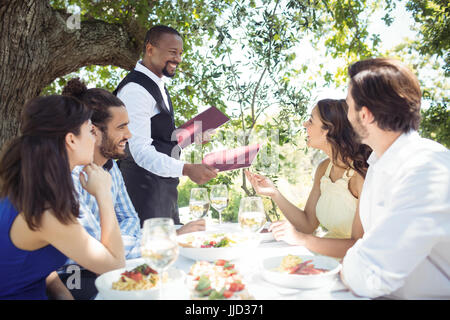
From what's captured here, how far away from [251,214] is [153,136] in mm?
1663

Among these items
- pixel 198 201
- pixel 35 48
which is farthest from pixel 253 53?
pixel 198 201

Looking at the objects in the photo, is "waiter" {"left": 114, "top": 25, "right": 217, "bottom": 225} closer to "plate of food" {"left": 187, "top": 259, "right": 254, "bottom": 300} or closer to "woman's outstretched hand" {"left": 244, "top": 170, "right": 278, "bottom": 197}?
"woman's outstretched hand" {"left": 244, "top": 170, "right": 278, "bottom": 197}

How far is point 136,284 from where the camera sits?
1219 millimetres

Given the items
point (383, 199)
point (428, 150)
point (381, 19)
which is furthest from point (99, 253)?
point (381, 19)

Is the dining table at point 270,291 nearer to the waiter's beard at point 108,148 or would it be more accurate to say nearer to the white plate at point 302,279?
the white plate at point 302,279

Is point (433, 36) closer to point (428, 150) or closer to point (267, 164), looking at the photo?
point (267, 164)

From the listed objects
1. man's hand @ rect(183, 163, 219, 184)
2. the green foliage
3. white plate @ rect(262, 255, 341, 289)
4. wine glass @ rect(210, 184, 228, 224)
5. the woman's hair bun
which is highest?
the green foliage

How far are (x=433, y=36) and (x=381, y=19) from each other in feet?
2.73

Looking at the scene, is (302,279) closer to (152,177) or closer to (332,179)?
(332,179)

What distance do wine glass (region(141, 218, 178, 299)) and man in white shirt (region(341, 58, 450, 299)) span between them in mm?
578

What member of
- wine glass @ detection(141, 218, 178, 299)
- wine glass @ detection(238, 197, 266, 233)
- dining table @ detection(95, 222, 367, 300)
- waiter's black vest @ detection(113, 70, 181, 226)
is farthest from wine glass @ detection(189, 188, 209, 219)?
waiter's black vest @ detection(113, 70, 181, 226)

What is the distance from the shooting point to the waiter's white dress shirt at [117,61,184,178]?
2840mm

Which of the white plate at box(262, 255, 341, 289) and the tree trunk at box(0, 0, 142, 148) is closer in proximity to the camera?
the white plate at box(262, 255, 341, 289)

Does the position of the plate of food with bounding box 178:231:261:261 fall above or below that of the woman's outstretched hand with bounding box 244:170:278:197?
below
